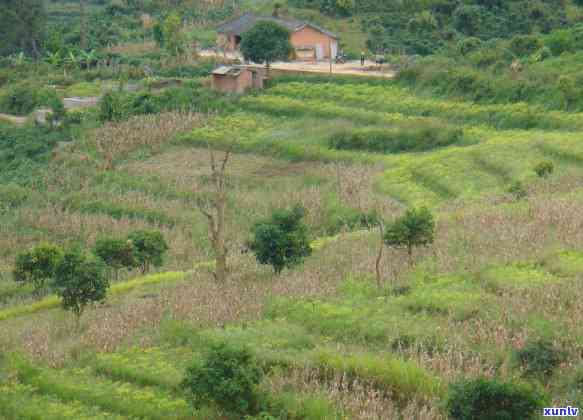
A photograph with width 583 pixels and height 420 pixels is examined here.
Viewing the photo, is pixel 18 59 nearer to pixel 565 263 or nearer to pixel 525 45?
pixel 525 45

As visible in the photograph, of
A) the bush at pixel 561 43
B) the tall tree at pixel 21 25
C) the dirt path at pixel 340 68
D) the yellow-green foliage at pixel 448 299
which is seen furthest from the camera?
the tall tree at pixel 21 25

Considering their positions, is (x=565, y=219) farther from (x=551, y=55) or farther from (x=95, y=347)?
(x=551, y=55)

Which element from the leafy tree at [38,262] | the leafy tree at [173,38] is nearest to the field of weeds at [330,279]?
the leafy tree at [38,262]

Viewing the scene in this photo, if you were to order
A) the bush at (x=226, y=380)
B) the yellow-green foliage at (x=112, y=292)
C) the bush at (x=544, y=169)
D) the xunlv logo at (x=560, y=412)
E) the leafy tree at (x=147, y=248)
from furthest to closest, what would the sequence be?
the bush at (x=544, y=169)
the leafy tree at (x=147, y=248)
the yellow-green foliage at (x=112, y=292)
the bush at (x=226, y=380)
the xunlv logo at (x=560, y=412)

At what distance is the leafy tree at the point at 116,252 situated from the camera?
26.9m

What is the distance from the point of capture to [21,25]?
6525cm

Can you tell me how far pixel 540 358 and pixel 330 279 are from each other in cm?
725

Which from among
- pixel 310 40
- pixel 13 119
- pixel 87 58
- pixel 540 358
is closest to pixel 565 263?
pixel 540 358

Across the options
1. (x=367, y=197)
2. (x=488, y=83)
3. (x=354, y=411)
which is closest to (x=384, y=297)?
(x=354, y=411)

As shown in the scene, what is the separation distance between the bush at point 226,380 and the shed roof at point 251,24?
131ft

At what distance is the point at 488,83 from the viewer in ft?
135

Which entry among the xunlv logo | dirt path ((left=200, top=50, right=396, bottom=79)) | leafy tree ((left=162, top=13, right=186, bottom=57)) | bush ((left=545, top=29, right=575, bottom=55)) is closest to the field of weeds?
the xunlv logo

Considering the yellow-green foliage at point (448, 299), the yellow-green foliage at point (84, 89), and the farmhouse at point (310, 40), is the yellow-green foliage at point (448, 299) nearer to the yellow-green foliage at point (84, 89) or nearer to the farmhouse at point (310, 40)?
the farmhouse at point (310, 40)

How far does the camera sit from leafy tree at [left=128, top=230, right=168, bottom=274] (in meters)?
27.5
